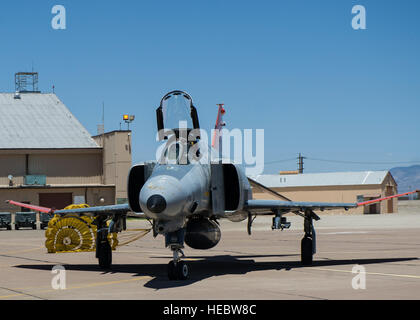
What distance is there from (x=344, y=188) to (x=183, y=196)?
7674cm

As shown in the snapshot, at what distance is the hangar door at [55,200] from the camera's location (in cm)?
6550

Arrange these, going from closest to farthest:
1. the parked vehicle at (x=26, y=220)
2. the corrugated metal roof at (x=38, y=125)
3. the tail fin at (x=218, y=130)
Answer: the tail fin at (x=218, y=130), the parked vehicle at (x=26, y=220), the corrugated metal roof at (x=38, y=125)

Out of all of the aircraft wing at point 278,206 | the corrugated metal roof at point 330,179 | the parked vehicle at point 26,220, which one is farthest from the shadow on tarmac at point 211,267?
the corrugated metal roof at point 330,179

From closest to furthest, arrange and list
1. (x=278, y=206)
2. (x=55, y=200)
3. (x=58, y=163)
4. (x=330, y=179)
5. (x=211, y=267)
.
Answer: (x=278, y=206), (x=211, y=267), (x=55, y=200), (x=58, y=163), (x=330, y=179)

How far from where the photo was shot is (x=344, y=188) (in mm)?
87625

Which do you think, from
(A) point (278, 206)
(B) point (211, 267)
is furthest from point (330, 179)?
(A) point (278, 206)

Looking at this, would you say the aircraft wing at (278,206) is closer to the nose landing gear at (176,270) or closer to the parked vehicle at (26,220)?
the nose landing gear at (176,270)

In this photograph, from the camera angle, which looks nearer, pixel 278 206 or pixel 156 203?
pixel 156 203

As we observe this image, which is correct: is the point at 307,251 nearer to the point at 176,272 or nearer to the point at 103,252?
the point at 176,272

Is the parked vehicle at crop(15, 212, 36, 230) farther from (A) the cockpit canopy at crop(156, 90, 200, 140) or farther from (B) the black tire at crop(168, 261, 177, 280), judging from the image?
(B) the black tire at crop(168, 261, 177, 280)

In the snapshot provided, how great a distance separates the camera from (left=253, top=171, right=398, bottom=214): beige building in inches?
3388

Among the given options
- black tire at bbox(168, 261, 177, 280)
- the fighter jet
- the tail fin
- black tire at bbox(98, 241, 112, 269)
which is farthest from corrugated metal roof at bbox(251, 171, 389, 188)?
black tire at bbox(168, 261, 177, 280)
